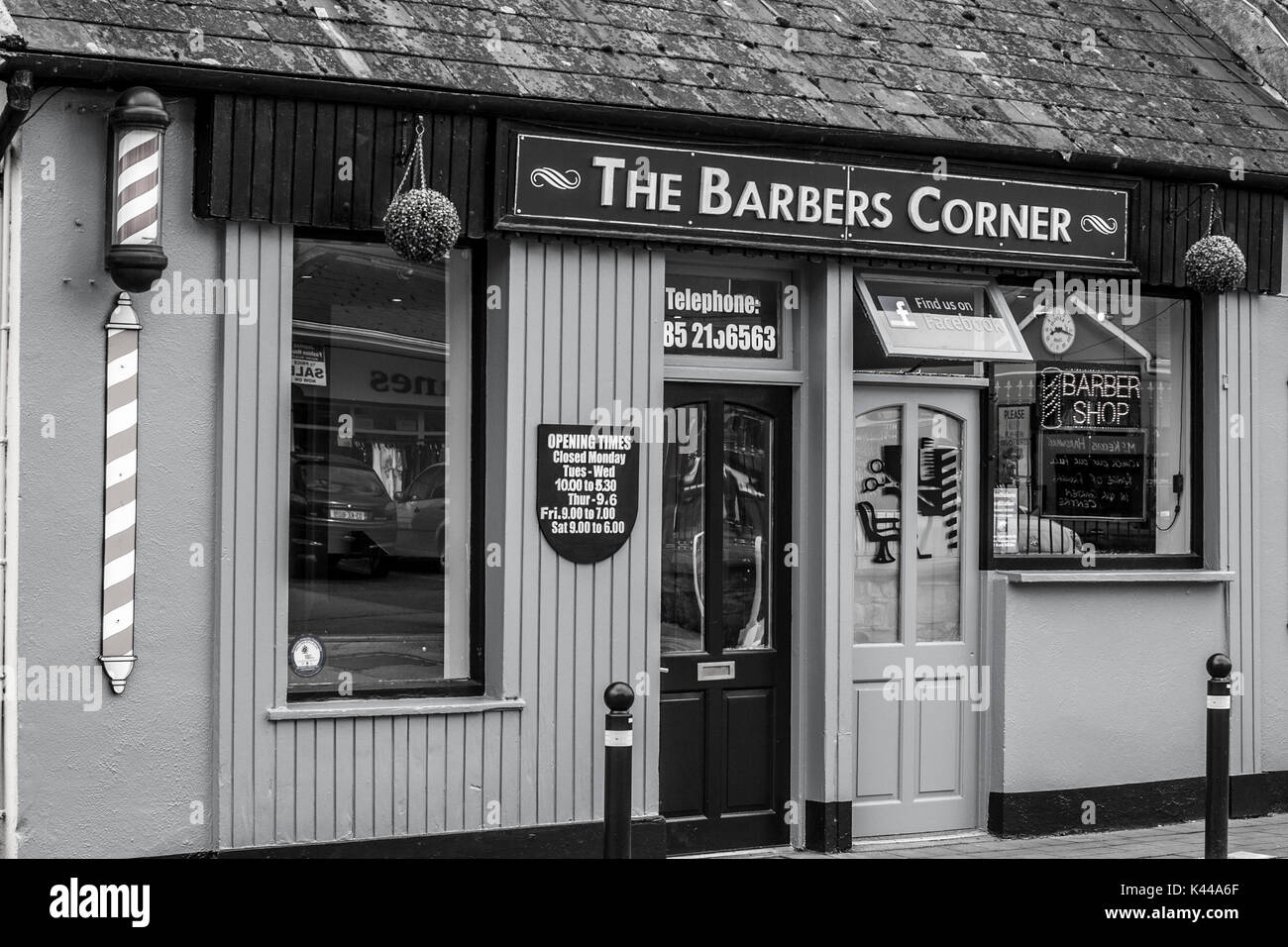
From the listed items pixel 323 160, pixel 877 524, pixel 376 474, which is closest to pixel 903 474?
pixel 877 524

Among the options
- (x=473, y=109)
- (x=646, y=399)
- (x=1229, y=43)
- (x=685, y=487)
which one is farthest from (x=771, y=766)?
(x=1229, y=43)

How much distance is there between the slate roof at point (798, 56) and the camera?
7.46 meters

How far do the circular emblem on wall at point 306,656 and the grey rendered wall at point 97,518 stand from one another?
517mm

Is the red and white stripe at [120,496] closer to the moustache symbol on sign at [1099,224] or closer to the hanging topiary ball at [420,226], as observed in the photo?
the hanging topiary ball at [420,226]

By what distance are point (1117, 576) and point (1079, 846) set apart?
1.63 metres

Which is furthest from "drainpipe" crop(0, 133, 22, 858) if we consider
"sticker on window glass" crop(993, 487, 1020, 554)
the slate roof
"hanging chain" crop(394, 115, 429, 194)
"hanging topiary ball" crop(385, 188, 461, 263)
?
"sticker on window glass" crop(993, 487, 1020, 554)

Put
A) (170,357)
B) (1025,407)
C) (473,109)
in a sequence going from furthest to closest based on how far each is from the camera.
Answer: (1025,407) → (473,109) → (170,357)

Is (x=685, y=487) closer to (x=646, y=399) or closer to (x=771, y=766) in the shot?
(x=646, y=399)

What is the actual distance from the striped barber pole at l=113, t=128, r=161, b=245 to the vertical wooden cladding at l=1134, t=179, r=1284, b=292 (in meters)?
5.78

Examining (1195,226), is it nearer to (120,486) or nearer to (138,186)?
(138,186)

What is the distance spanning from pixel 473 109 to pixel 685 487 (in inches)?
93.2

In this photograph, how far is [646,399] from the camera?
847 cm

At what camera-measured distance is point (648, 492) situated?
8469 millimetres

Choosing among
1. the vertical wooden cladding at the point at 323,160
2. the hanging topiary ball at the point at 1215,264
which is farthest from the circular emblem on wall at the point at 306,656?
the hanging topiary ball at the point at 1215,264
